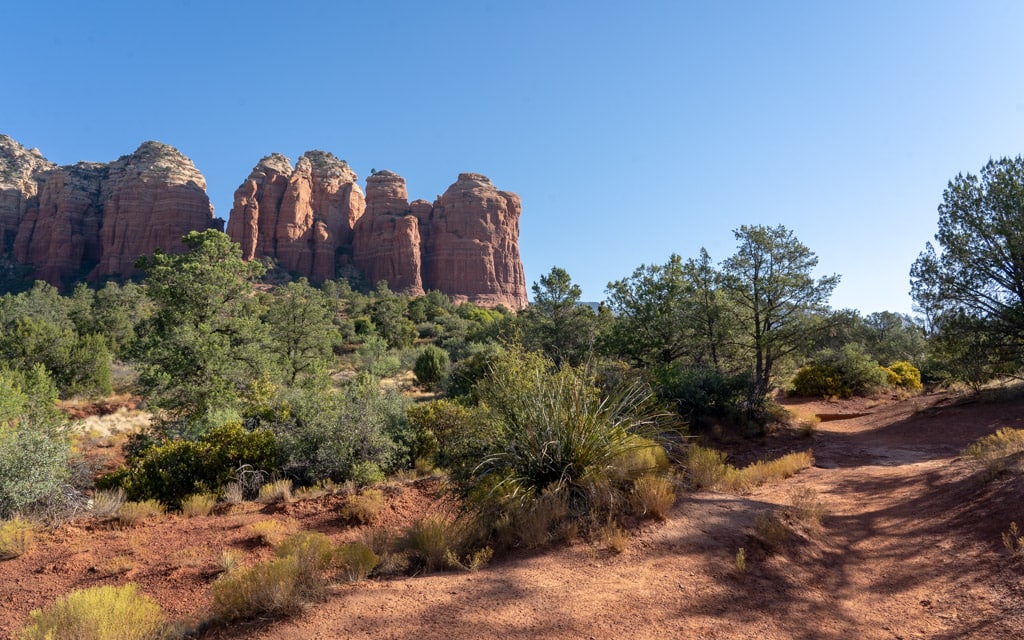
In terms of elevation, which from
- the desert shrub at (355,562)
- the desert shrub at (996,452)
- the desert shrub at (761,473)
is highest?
the desert shrub at (996,452)

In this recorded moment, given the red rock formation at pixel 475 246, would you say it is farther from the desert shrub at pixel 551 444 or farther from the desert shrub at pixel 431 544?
the desert shrub at pixel 431 544

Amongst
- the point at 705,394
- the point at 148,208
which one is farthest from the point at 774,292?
the point at 148,208

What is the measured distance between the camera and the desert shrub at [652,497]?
5.58m

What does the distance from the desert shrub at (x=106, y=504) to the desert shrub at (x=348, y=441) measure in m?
2.61

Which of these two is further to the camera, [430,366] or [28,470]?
[430,366]

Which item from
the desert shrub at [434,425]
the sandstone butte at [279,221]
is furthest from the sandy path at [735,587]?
the sandstone butte at [279,221]

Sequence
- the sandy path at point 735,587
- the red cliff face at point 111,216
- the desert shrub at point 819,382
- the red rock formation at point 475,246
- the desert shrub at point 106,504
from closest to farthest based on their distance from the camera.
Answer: the sandy path at point 735,587
the desert shrub at point 106,504
the desert shrub at point 819,382
the red cliff face at point 111,216
the red rock formation at point 475,246

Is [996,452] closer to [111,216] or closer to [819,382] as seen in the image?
[819,382]

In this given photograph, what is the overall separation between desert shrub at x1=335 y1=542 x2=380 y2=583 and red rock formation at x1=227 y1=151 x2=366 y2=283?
291 ft

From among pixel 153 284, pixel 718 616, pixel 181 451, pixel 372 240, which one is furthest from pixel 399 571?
pixel 372 240

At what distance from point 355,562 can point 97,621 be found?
192 centimetres

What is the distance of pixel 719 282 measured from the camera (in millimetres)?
18516

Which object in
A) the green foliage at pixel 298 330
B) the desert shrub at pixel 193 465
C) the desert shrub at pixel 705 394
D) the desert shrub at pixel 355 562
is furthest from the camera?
the green foliage at pixel 298 330

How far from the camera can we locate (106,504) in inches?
305
